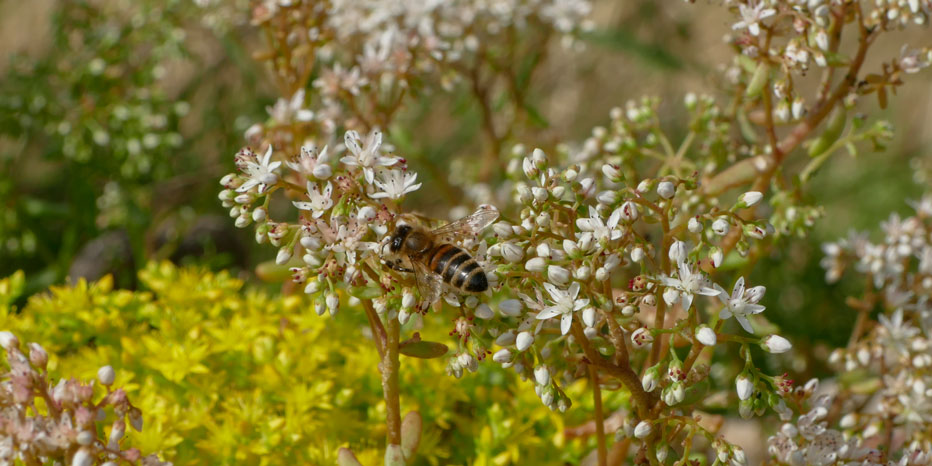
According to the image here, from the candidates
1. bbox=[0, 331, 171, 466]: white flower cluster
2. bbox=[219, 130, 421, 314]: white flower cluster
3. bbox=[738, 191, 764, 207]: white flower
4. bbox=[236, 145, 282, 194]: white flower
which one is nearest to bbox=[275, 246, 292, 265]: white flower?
bbox=[219, 130, 421, 314]: white flower cluster

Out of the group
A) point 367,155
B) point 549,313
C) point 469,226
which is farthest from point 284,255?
point 549,313

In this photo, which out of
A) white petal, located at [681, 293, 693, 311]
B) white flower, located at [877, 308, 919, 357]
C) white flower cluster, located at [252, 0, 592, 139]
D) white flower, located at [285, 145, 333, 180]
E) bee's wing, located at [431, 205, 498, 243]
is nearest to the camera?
white petal, located at [681, 293, 693, 311]

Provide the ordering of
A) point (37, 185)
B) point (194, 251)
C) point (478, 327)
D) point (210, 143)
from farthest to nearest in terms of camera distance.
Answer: point (210, 143) < point (37, 185) < point (194, 251) < point (478, 327)

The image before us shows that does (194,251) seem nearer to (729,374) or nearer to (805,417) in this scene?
(729,374)

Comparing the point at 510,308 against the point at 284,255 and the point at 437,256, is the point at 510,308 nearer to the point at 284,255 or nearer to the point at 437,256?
the point at 437,256

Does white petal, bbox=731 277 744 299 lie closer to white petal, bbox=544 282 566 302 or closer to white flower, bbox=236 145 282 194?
white petal, bbox=544 282 566 302

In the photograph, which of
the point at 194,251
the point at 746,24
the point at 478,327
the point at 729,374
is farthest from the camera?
the point at 194,251

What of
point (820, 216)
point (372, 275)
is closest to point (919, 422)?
point (820, 216)

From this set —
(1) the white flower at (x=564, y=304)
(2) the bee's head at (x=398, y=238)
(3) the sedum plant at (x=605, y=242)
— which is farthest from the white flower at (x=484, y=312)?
(2) the bee's head at (x=398, y=238)
